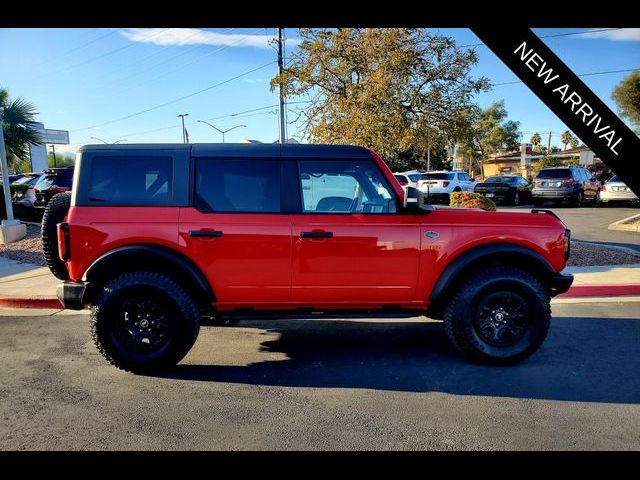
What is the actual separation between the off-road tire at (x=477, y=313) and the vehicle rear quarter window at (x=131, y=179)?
2.82m

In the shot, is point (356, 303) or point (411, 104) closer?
point (356, 303)

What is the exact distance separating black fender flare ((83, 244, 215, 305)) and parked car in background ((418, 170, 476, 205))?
55.9 ft

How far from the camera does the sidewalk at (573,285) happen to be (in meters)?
6.47

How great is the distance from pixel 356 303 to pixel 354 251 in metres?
0.51

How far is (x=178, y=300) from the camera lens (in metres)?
3.94

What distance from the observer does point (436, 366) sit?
4.15 meters

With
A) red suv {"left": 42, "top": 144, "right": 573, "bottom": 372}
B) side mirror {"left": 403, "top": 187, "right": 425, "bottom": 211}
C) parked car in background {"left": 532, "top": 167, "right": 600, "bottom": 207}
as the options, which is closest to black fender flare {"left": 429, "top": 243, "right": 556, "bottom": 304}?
red suv {"left": 42, "top": 144, "right": 573, "bottom": 372}

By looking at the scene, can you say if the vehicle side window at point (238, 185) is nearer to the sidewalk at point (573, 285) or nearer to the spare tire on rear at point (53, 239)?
the spare tire on rear at point (53, 239)

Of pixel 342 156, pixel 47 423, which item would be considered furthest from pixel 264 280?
pixel 47 423

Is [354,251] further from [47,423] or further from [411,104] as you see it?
[411,104]

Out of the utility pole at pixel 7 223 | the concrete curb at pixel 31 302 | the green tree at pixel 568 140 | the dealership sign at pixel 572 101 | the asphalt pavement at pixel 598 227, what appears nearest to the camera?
the dealership sign at pixel 572 101

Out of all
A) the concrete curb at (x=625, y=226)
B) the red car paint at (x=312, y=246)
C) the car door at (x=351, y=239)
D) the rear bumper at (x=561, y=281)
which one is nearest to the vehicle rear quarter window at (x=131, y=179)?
the red car paint at (x=312, y=246)

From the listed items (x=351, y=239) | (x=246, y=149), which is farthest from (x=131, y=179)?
(x=351, y=239)
